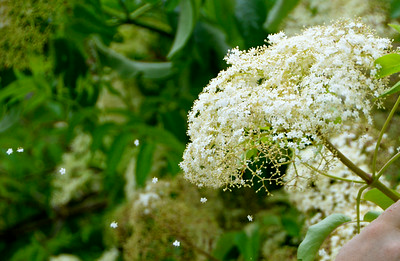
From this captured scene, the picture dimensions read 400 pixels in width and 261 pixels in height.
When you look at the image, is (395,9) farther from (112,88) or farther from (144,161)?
(112,88)

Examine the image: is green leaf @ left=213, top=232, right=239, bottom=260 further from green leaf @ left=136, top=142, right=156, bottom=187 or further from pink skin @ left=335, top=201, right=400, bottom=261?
pink skin @ left=335, top=201, right=400, bottom=261

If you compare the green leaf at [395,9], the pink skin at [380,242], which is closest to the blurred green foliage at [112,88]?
the green leaf at [395,9]

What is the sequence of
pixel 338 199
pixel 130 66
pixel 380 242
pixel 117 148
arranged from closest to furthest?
pixel 380 242 → pixel 338 199 → pixel 117 148 → pixel 130 66

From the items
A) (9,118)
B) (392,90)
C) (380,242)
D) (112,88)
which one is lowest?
(380,242)

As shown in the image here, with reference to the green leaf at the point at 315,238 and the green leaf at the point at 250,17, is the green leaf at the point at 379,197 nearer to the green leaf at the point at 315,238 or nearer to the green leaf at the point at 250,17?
the green leaf at the point at 315,238

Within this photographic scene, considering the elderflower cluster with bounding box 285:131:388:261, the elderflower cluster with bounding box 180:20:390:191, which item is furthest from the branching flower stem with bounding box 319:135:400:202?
the elderflower cluster with bounding box 285:131:388:261

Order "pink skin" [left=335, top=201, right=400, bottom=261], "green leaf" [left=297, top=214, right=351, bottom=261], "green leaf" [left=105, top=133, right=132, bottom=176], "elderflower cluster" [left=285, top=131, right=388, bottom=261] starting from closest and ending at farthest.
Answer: "pink skin" [left=335, top=201, right=400, bottom=261]
"green leaf" [left=297, top=214, right=351, bottom=261]
"elderflower cluster" [left=285, top=131, right=388, bottom=261]
"green leaf" [left=105, top=133, right=132, bottom=176]

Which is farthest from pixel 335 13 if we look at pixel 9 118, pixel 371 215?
pixel 9 118
